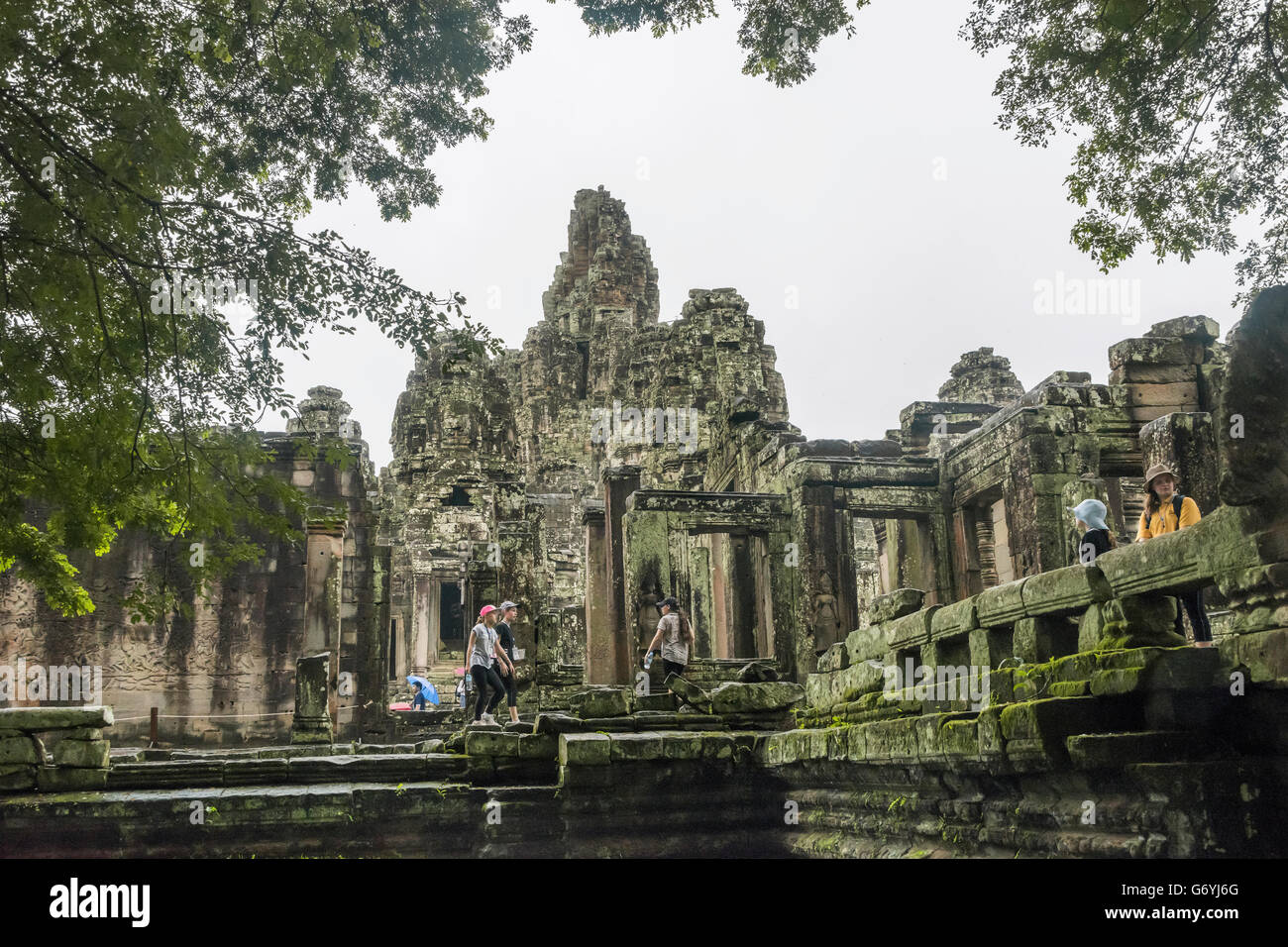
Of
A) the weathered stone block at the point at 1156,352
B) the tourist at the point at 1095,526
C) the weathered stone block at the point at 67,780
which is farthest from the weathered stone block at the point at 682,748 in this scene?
the weathered stone block at the point at 1156,352

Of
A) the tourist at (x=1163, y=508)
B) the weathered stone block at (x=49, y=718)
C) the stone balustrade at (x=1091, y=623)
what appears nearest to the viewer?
the stone balustrade at (x=1091, y=623)

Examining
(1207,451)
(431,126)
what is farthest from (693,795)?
(1207,451)

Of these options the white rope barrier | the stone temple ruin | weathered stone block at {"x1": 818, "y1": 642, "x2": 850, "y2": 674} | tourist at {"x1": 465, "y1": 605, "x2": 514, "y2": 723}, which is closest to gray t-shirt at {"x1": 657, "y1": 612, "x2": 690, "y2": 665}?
the stone temple ruin

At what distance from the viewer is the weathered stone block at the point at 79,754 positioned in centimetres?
912

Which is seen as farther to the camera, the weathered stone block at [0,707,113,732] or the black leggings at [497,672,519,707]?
the black leggings at [497,672,519,707]

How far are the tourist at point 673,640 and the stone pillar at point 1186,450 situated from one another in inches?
226

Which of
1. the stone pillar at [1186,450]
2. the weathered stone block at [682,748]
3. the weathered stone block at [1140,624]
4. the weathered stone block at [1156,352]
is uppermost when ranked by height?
the weathered stone block at [1156,352]

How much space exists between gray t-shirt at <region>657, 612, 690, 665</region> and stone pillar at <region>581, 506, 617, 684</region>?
5255 mm

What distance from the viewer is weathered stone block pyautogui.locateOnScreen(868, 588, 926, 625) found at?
7562mm

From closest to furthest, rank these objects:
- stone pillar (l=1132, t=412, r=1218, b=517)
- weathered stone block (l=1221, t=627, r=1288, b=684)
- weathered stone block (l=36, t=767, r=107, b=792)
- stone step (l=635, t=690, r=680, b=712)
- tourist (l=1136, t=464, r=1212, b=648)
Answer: weathered stone block (l=1221, t=627, r=1288, b=684) < tourist (l=1136, t=464, r=1212, b=648) < weathered stone block (l=36, t=767, r=107, b=792) < stone step (l=635, t=690, r=680, b=712) < stone pillar (l=1132, t=412, r=1218, b=517)

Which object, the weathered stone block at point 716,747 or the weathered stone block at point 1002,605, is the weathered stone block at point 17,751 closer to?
the weathered stone block at point 716,747

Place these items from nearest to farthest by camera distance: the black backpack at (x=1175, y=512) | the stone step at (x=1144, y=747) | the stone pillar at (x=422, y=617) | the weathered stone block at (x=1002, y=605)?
1. the stone step at (x=1144, y=747)
2. the weathered stone block at (x=1002, y=605)
3. the black backpack at (x=1175, y=512)
4. the stone pillar at (x=422, y=617)

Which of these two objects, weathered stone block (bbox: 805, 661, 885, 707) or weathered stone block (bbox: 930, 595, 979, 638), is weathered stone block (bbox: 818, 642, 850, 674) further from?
weathered stone block (bbox: 930, 595, 979, 638)

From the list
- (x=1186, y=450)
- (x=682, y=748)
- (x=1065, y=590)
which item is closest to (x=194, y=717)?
(x=682, y=748)
